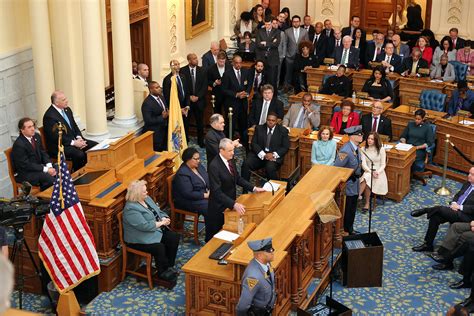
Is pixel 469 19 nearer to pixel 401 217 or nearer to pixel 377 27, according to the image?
pixel 377 27

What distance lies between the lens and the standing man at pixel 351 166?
10461 millimetres

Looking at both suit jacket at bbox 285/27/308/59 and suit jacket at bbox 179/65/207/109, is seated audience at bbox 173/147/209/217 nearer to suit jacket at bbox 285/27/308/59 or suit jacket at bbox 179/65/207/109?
suit jacket at bbox 179/65/207/109

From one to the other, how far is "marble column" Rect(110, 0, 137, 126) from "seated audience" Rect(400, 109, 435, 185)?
479 cm

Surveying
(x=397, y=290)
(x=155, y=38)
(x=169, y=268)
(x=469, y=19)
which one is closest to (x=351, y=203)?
(x=397, y=290)

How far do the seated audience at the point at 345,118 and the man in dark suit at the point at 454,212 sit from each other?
9.03 feet

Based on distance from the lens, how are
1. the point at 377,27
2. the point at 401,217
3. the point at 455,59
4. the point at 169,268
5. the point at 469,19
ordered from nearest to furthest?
the point at 169,268 → the point at 401,217 → the point at 455,59 → the point at 469,19 → the point at 377,27

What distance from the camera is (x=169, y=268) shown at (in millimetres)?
9258

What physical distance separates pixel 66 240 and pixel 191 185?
91.2 inches

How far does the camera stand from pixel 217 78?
47.9 ft

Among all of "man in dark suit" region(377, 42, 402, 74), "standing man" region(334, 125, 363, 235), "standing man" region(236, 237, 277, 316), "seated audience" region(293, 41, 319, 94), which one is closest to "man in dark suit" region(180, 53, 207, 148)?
"seated audience" region(293, 41, 319, 94)

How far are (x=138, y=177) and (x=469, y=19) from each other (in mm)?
12179

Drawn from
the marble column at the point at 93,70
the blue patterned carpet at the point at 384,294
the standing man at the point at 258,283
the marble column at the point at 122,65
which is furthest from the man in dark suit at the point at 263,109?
the standing man at the point at 258,283

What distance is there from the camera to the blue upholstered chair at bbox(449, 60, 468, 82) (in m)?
15.4

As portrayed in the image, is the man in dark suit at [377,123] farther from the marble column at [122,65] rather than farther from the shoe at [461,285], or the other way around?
the marble column at [122,65]
